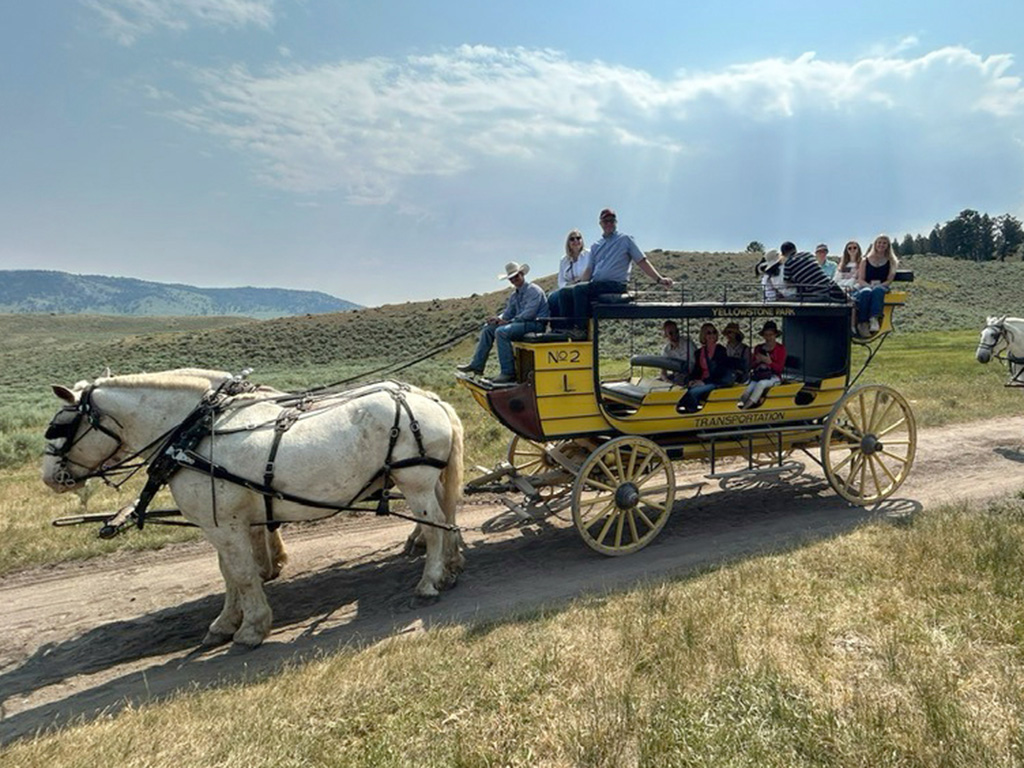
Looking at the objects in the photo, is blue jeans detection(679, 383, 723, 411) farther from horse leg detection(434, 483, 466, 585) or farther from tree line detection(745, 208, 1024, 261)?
tree line detection(745, 208, 1024, 261)

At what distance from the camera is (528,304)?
7.46 metres

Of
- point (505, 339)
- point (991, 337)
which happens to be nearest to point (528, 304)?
point (505, 339)

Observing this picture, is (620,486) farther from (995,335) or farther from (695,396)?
(995,335)

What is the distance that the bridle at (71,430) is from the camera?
17.6 feet

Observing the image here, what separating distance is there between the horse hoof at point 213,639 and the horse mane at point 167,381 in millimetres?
2266

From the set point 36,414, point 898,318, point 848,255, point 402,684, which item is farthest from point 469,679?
point 898,318

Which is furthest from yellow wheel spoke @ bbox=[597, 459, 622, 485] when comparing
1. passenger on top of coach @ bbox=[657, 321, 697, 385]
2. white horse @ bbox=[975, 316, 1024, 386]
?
white horse @ bbox=[975, 316, 1024, 386]

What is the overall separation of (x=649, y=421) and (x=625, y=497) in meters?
1.00

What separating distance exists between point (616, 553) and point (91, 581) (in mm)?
5849

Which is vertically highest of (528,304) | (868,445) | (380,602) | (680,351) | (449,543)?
(528,304)

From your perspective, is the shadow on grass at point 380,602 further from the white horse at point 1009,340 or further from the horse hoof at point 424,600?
the white horse at point 1009,340

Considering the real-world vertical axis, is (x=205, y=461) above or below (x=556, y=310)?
below

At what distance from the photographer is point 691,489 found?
30.2 feet

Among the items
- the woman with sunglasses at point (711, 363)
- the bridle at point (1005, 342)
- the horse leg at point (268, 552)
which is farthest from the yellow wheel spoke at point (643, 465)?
the bridle at point (1005, 342)
